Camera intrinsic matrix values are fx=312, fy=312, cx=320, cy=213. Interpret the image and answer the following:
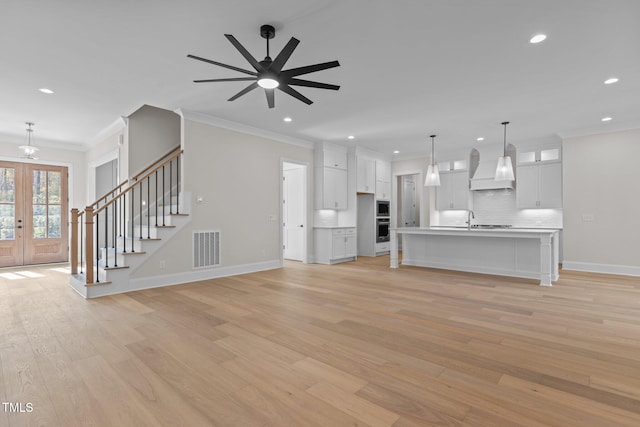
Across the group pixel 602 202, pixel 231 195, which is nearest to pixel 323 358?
pixel 231 195

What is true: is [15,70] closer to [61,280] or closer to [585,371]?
[61,280]

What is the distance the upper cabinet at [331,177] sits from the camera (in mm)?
7375

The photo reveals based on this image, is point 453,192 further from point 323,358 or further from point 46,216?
point 46,216

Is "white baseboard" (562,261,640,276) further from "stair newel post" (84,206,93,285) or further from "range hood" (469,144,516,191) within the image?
"stair newel post" (84,206,93,285)

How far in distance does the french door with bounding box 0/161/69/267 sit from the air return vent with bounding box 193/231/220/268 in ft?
15.2

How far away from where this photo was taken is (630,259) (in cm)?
580

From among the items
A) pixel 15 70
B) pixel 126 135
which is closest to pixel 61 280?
pixel 126 135

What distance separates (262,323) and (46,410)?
5.70 ft

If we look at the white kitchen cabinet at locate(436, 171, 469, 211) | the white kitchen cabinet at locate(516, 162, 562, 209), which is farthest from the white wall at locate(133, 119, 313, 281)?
the white kitchen cabinet at locate(516, 162, 562, 209)

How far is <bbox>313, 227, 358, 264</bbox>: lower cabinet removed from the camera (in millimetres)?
7238

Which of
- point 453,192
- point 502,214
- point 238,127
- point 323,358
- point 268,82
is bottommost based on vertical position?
point 323,358

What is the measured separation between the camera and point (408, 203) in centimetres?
984

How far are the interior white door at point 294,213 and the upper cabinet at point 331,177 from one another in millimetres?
397

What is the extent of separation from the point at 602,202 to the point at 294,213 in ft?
20.8
